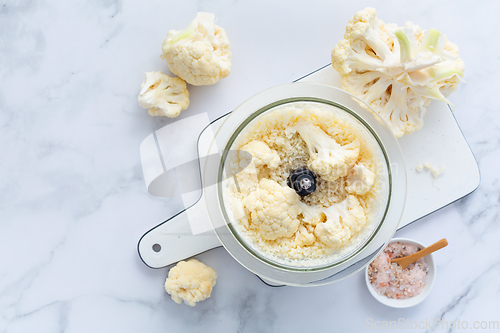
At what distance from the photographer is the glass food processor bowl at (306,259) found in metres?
1.00

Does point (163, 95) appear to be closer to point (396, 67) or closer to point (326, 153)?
point (326, 153)

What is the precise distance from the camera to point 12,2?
1.30 m

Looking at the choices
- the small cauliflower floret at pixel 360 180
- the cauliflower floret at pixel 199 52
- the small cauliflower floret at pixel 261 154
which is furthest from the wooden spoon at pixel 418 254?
the cauliflower floret at pixel 199 52

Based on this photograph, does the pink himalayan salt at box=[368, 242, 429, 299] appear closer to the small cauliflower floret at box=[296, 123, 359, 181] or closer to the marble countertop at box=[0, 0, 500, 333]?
the marble countertop at box=[0, 0, 500, 333]

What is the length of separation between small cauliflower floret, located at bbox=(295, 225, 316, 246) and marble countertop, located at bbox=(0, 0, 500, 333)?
1.15 feet

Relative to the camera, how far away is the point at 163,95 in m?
1.22

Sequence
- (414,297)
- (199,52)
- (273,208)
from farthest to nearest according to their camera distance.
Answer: (414,297) < (199,52) < (273,208)

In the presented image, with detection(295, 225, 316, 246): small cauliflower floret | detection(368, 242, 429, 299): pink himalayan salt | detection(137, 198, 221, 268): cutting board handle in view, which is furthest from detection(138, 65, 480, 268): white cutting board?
detection(295, 225, 316, 246): small cauliflower floret

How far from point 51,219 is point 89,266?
0.23m

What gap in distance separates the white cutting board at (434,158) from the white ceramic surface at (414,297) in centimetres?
9

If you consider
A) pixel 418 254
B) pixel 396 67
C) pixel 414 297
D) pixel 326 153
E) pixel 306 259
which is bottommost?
pixel 414 297

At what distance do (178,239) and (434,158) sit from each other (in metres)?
0.95

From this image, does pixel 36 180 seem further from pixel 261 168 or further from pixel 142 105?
pixel 261 168

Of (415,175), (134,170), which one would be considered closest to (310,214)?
(415,175)
